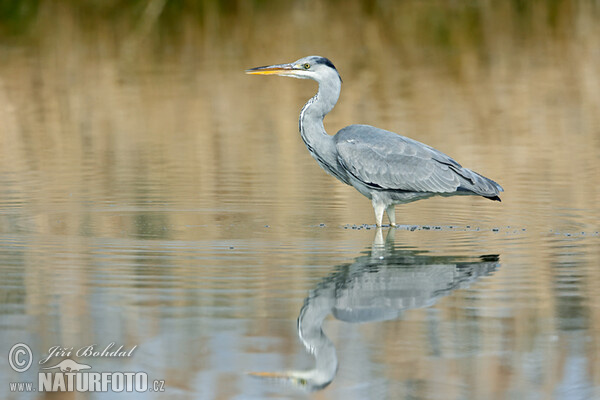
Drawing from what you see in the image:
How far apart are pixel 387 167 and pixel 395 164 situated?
0.09m

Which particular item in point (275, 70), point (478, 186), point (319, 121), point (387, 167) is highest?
point (275, 70)

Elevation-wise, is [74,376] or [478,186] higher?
[478,186]

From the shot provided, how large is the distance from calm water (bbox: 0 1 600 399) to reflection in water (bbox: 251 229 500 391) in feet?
0.09

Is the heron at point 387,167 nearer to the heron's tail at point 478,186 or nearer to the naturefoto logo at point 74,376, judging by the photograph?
the heron's tail at point 478,186

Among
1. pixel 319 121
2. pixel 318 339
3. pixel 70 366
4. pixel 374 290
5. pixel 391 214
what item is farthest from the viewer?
pixel 319 121

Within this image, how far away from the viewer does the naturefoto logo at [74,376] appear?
6.48m

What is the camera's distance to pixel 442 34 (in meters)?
34.2

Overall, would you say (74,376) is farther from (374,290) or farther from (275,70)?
(275,70)

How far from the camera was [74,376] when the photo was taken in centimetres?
665

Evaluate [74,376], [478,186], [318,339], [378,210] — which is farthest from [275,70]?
[74,376]

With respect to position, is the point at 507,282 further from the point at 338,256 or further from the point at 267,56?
the point at 267,56

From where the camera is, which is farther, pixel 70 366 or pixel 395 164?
pixel 395 164

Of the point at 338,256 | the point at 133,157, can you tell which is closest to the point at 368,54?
the point at 133,157

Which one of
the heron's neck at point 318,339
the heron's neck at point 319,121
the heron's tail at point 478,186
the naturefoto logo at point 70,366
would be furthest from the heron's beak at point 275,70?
the naturefoto logo at point 70,366
